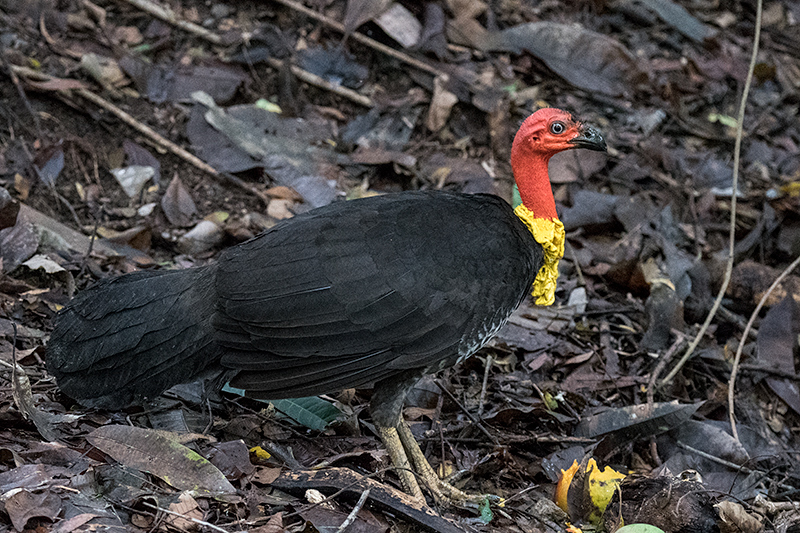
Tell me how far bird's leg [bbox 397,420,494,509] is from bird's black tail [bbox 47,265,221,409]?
3.15 ft

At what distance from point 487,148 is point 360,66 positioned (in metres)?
1.20

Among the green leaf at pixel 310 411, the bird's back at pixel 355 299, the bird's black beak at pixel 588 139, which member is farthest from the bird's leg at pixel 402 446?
the bird's black beak at pixel 588 139

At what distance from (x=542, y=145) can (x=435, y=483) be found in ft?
5.31

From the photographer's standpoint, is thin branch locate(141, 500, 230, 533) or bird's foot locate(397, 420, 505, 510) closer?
thin branch locate(141, 500, 230, 533)

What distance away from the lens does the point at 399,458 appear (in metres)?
3.30

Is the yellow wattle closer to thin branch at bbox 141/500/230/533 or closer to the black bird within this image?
the black bird

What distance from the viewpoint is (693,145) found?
20.6ft

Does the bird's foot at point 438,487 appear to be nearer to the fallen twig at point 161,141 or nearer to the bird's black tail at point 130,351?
the bird's black tail at point 130,351

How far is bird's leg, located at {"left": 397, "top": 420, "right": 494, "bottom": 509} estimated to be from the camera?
3.33m

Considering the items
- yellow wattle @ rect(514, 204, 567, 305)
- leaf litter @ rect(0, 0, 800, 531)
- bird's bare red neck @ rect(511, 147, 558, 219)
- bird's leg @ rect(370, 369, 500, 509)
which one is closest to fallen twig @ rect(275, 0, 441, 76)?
leaf litter @ rect(0, 0, 800, 531)

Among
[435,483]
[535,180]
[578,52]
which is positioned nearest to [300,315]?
[435,483]

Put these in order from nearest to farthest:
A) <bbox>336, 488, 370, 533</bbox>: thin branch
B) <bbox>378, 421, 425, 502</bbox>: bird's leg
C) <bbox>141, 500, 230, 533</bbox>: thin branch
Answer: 1. <bbox>141, 500, 230, 533</bbox>: thin branch
2. <bbox>336, 488, 370, 533</bbox>: thin branch
3. <bbox>378, 421, 425, 502</bbox>: bird's leg

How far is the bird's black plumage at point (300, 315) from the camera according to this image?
302 cm

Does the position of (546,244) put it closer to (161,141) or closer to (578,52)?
(161,141)
